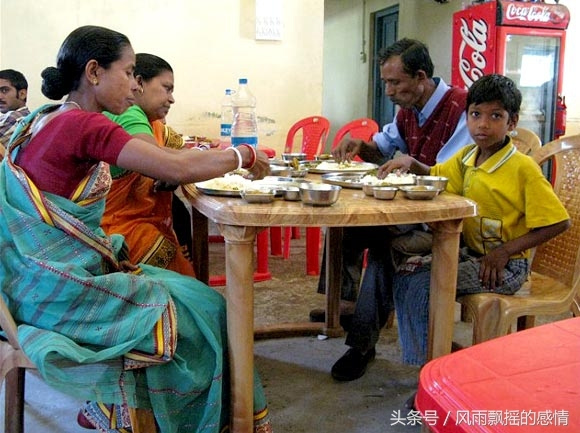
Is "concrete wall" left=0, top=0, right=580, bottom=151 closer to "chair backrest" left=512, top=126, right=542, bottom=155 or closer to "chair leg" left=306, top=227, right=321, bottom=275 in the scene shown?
"chair leg" left=306, top=227, right=321, bottom=275

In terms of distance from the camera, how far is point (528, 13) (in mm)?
4930

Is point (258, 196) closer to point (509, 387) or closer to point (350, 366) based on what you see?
point (509, 387)

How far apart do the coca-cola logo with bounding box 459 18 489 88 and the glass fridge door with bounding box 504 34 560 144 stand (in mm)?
213

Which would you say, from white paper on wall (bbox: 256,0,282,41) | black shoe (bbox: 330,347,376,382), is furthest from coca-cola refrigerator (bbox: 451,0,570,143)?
black shoe (bbox: 330,347,376,382)

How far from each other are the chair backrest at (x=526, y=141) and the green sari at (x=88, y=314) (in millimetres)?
1563

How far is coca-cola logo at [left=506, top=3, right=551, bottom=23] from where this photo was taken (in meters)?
4.85

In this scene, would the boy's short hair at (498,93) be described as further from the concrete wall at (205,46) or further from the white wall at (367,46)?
the white wall at (367,46)

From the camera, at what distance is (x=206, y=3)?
4.80 meters

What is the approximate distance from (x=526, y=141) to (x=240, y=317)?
59.3 inches

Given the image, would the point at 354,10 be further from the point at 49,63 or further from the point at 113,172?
the point at 113,172

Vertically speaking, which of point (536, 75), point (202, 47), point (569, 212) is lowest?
point (569, 212)

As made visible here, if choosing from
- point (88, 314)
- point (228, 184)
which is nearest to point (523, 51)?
point (228, 184)

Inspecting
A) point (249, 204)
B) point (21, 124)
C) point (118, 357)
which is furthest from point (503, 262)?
point (21, 124)

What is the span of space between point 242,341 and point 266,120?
3724mm
